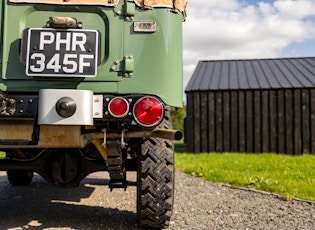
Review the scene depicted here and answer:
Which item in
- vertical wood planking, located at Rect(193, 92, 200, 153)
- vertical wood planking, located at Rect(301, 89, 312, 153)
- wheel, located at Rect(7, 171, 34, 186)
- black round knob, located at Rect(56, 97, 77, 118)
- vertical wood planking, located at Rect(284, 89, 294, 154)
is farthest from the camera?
vertical wood planking, located at Rect(193, 92, 200, 153)

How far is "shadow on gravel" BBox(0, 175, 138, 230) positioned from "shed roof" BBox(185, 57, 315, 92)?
9.08 m

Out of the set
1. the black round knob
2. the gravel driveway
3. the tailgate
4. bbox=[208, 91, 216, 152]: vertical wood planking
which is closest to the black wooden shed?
bbox=[208, 91, 216, 152]: vertical wood planking

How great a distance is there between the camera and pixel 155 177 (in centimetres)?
351

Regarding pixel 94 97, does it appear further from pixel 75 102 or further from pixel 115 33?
pixel 115 33

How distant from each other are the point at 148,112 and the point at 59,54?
0.78 meters

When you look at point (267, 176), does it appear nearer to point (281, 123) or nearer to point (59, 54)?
point (59, 54)

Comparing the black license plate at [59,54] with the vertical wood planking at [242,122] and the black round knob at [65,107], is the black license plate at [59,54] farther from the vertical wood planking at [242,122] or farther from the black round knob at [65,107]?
the vertical wood planking at [242,122]

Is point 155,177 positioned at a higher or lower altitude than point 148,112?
lower

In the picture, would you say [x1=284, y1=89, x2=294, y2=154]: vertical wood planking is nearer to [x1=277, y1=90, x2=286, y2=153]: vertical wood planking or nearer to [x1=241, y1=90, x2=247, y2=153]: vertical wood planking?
[x1=277, y1=90, x2=286, y2=153]: vertical wood planking

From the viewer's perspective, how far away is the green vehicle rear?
116 inches

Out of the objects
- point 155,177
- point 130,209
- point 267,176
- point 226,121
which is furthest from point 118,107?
point 226,121

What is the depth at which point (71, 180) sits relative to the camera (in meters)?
3.96

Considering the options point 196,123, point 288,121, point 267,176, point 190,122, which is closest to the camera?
point 267,176

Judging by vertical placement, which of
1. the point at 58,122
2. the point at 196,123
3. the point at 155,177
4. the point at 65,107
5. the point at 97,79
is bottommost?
the point at 155,177
